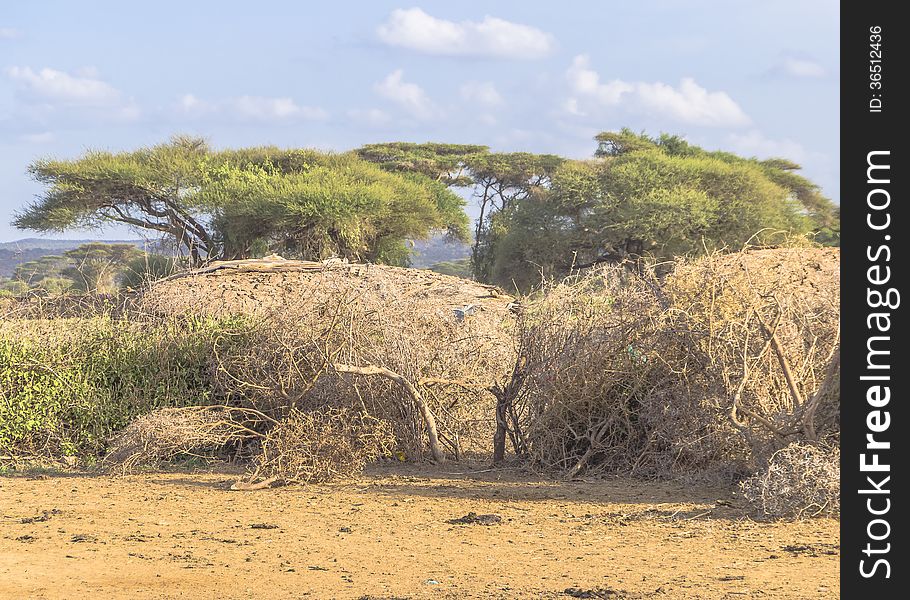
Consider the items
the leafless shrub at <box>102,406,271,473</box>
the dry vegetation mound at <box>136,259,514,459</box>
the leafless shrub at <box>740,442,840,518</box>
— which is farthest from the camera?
the dry vegetation mound at <box>136,259,514,459</box>

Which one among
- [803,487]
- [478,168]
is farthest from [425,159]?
[803,487]

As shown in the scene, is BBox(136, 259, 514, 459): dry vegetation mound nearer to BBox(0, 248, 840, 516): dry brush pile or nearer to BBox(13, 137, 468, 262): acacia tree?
BBox(0, 248, 840, 516): dry brush pile

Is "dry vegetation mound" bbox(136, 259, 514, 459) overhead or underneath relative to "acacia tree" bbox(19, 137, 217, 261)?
underneath

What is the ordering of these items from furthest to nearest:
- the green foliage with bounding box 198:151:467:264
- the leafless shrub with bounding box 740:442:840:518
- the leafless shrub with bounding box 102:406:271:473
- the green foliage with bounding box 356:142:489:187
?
the green foliage with bounding box 356:142:489:187, the green foliage with bounding box 198:151:467:264, the leafless shrub with bounding box 102:406:271:473, the leafless shrub with bounding box 740:442:840:518

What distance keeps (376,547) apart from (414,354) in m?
2.88

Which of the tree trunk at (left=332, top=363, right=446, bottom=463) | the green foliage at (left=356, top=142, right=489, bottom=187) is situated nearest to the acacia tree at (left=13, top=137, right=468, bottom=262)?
the green foliage at (left=356, top=142, right=489, bottom=187)

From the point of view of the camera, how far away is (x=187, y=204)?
29766 mm

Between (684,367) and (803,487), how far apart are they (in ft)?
4.97

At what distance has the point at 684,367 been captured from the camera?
7789 millimetres

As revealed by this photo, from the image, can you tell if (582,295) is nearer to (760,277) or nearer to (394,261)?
(760,277)

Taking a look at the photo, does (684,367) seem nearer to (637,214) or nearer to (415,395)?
(415,395)

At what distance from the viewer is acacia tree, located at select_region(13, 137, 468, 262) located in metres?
27.8

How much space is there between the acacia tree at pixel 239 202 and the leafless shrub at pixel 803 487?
840 inches

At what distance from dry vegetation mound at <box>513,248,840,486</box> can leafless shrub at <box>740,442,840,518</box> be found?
1.58 ft
